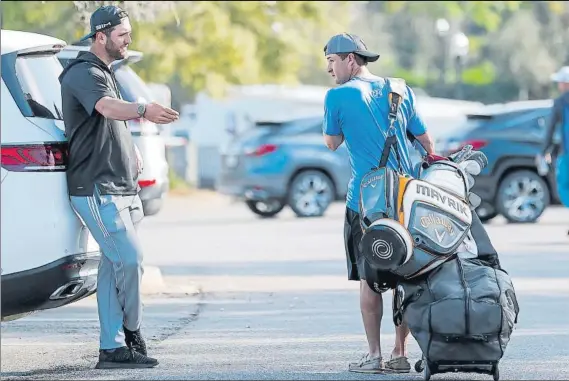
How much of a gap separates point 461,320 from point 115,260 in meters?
1.84

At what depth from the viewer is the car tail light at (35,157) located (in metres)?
8.11

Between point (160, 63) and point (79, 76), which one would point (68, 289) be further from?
point (160, 63)

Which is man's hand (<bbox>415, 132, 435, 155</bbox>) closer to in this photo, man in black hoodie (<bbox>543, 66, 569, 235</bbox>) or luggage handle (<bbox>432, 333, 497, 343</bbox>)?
luggage handle (<bbox>432, 333, 497, 343</bbox>)

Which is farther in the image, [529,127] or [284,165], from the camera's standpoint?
[284,165]


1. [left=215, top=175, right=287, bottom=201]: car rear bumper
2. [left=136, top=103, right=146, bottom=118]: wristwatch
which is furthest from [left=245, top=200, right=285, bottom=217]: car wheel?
[left=136, top=103, right=146, bottom=118]: wristwatch

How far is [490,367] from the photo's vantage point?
7660 millimetres

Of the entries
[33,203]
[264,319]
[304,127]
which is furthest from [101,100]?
[304,127]

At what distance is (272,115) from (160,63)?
13.0 m

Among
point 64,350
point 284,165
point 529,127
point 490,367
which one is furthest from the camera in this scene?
point 284,165

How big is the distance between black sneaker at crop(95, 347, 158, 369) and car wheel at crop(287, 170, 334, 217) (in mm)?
15385

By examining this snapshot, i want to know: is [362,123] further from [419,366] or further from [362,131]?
[419,366]

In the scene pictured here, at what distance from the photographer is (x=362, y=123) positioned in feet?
27.3

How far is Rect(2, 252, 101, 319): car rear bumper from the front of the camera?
8.14 metres

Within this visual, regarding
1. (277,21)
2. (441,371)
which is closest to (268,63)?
(277,21)
